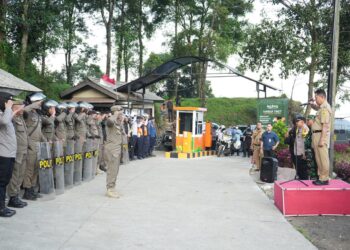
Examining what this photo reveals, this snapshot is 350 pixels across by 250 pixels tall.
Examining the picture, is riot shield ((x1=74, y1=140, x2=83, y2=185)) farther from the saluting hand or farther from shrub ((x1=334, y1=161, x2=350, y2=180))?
shrub ((x1=334, y1=161, x2=350, y2=180))

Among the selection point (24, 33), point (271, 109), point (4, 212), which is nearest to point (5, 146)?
point (4, 212)

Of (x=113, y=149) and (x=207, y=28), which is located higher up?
(x=207, y=28)

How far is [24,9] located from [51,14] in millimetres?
1455

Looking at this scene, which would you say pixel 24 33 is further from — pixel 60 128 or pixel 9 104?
pixel 9 104

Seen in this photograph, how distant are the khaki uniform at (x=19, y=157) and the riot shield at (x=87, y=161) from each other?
9.83 ft

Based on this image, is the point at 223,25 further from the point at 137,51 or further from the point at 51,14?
the point at 51,14

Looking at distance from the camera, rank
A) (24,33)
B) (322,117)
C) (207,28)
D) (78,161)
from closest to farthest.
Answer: (322,117), (78,161), (24,33), (207,28)

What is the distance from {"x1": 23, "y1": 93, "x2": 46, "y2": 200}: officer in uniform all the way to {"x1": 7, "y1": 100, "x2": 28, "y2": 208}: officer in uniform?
0.96 ft

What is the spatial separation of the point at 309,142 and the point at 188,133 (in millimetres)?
10181

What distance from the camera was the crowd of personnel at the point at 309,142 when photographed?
25.2ft

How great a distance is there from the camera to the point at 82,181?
10664 mm

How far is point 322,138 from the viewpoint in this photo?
25.0ft

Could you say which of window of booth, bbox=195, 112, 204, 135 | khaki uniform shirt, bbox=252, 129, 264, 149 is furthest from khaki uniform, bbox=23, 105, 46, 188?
window of booth, bbox=195, 112, 204, 135

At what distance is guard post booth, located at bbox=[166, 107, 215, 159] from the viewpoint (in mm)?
19972
